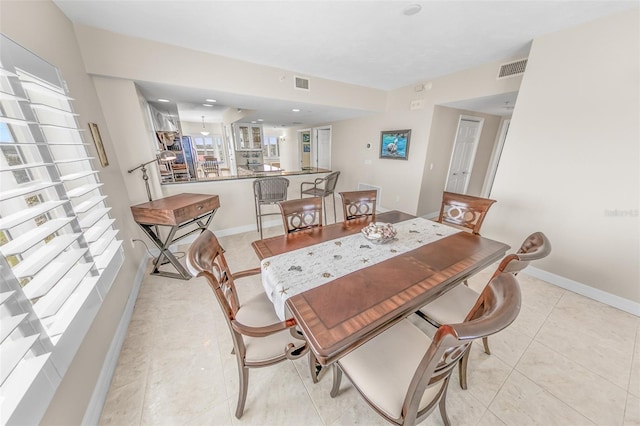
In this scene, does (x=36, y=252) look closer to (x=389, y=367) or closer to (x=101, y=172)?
(x=101, y=172)

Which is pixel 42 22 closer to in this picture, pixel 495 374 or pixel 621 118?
pixel 495 374

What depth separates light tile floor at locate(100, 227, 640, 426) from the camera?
1.17 meters

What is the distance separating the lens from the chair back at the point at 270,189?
120 inches

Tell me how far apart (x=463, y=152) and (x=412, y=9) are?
3429 millimetres

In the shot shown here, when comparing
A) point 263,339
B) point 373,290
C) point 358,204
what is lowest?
point 263,339

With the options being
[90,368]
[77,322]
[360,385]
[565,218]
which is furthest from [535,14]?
[90,368]

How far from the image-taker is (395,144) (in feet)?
13.3

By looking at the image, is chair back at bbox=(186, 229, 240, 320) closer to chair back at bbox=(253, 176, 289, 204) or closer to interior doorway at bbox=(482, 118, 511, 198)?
chair back at bbox=(253, 176, 289, 204)

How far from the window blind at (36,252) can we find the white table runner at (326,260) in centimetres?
92

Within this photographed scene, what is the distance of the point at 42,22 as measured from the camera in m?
1.37

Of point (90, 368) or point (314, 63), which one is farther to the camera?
point (314, 63)

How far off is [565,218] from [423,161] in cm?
198

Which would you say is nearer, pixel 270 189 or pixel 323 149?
pixel 270 189

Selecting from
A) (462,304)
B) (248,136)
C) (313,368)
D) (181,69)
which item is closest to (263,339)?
(313,368)
